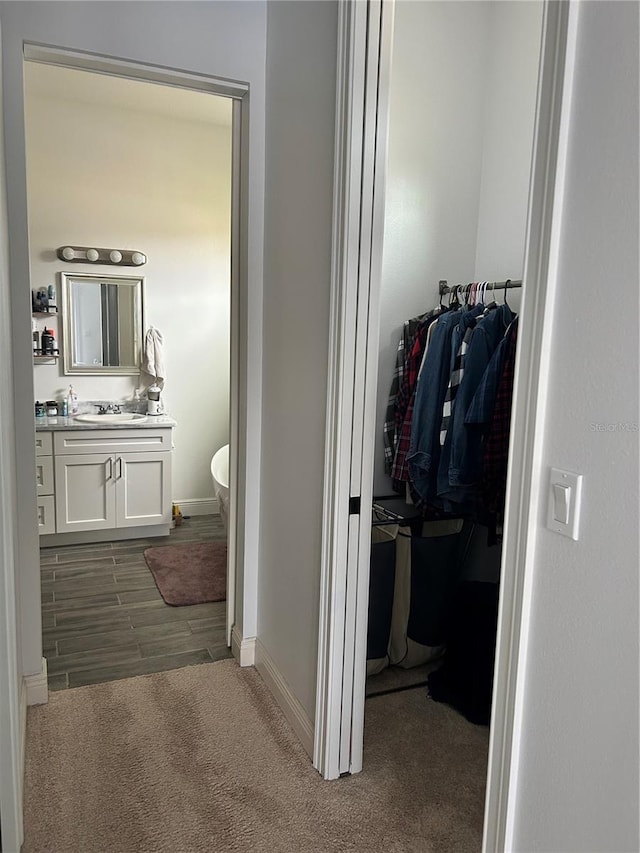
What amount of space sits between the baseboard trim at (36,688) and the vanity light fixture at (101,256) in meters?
2.97

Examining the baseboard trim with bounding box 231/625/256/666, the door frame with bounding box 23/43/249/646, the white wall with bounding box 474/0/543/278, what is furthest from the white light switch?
the baseboard trim with bounding box 231/625/256/666

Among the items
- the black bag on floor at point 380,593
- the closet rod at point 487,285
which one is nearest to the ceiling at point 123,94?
the closet rod at point 487,285

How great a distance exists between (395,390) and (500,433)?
719mm

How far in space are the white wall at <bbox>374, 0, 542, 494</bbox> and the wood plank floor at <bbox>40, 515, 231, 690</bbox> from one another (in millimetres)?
1145

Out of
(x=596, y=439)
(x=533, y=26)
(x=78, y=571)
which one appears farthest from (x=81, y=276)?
(x=596, y=439)

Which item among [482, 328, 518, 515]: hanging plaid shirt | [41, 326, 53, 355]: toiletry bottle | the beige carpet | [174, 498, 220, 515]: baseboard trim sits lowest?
the beige carpet

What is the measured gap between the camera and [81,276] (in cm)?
452

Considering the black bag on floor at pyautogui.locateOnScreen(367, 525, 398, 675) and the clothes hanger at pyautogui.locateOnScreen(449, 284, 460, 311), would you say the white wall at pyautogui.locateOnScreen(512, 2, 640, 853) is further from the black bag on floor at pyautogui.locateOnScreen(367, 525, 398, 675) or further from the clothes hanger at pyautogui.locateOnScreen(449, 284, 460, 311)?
the clothes hanger at pyautogui.locateOnScreen(449, 284, 460, 311)

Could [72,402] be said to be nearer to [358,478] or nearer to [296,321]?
[296,321]

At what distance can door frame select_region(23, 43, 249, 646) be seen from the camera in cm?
225

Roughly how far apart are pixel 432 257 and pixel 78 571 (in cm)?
272

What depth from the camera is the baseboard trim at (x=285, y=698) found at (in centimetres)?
217

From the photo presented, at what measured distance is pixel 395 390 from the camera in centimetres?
291

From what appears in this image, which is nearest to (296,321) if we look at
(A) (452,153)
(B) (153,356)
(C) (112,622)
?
(A) (452,153)
